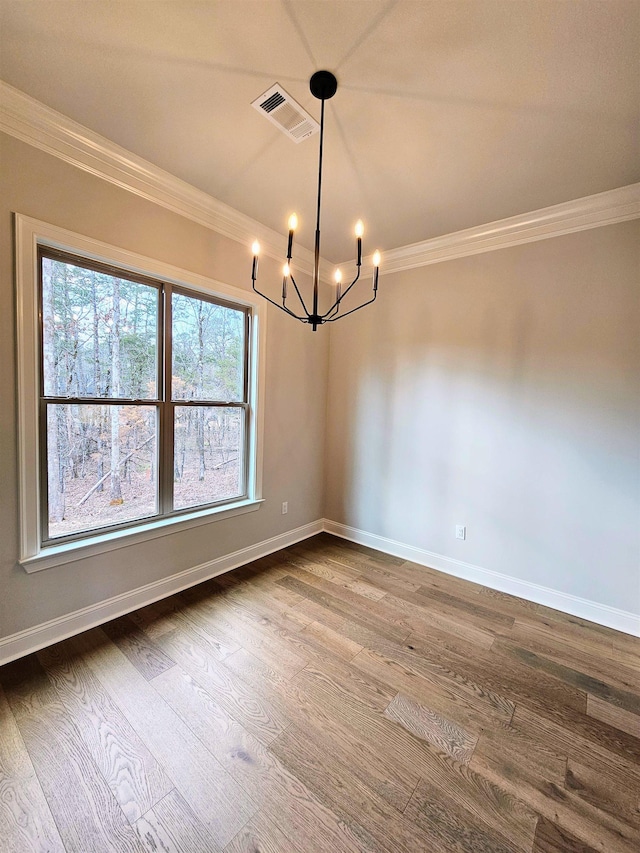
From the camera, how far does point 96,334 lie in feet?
7.06

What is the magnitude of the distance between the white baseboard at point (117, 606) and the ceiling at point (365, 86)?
9.45 feet

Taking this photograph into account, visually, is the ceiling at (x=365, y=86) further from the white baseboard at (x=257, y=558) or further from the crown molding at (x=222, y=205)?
the white baseboard at (x=257, y=558)

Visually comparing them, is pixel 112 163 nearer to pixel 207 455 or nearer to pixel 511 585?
pixel 207 455

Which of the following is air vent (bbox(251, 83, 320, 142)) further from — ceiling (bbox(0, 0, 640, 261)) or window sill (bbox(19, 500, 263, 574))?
window sill (bbox(19, 500, 263, 574))

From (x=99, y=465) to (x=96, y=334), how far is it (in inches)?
33.4

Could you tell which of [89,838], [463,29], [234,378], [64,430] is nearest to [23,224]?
[64,430]

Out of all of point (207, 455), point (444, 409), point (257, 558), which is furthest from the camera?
point (257, 558)

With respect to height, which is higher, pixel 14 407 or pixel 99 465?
pixel 14 407

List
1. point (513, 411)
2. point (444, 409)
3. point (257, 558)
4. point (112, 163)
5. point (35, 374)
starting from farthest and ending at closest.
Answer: point (257, 558) < point (444, 409) < point (513, 411) < point (112, 163) < point (35, 374)

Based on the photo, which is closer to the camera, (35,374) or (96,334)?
(35,374)

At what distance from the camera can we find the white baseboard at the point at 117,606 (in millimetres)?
1895

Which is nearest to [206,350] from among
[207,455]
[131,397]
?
[131,397]

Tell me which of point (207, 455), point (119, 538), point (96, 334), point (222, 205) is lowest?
point (119, 538)

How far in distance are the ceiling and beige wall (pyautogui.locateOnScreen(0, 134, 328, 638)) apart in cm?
34
